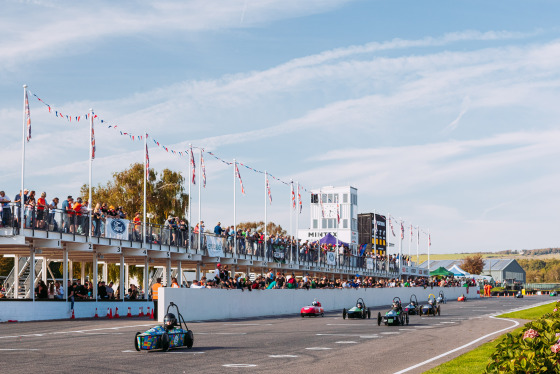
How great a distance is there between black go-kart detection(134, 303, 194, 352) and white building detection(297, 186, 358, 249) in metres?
101

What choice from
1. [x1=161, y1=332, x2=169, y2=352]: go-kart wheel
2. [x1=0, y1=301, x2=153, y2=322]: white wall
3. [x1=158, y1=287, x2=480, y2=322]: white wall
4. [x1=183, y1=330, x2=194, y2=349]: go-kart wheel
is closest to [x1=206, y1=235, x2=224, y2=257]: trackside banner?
[x1=158, y1=287, x2=480, y2=322]: white wall

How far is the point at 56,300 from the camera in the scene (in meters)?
36.1

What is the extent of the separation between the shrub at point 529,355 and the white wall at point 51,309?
90.1 ft

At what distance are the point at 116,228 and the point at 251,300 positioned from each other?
7.92 meters

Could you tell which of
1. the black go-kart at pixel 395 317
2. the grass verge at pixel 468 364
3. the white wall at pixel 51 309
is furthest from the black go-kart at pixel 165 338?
the white wall at pixel 51 309

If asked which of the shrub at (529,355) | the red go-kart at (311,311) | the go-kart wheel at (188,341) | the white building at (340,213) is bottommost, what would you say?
the red go-kart at (311,311)

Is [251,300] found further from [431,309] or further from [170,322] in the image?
[170,322]

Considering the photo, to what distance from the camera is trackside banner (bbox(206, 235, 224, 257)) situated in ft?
159

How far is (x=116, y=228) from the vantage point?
130ft

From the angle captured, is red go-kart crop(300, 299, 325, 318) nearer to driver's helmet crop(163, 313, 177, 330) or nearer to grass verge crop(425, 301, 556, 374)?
driver's helmet crop(163, 313, 177, 330)

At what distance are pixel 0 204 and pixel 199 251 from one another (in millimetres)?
16402

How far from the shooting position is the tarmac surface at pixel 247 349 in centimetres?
1541

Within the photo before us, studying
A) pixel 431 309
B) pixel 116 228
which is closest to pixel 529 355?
pixel 431 309

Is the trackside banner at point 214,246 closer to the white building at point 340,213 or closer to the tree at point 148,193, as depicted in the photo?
the tree at point 148,193
